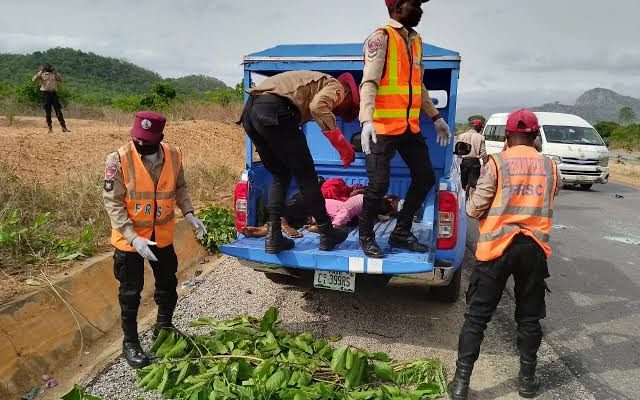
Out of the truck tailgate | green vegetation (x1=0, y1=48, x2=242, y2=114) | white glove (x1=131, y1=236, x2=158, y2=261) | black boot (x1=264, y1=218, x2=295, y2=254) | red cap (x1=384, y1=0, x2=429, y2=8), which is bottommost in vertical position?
the truck tailgate

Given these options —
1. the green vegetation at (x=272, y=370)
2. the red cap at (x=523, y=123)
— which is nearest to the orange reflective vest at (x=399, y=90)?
the red cap at (x=523, y=123)

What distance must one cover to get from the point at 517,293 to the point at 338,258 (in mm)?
1246

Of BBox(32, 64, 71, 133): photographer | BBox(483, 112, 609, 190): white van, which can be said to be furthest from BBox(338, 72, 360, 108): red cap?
BBox(483, 112, 609, 190): white van

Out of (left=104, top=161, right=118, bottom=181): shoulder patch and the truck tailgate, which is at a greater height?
(left=104, top=161, right=118, bottom=181): shoulder patch

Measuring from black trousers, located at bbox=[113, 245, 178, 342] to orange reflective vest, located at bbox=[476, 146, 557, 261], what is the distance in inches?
85.5

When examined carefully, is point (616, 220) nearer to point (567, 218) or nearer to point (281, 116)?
point (567, 218)

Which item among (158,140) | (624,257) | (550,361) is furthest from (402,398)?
(624,257)

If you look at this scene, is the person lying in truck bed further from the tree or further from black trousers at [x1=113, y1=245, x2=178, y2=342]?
the tree

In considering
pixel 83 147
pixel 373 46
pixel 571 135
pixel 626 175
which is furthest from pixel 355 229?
pixel 626 175

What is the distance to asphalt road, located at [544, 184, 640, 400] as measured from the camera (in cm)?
361

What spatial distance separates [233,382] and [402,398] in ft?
3.35

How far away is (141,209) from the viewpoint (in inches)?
127

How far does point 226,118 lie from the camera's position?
19.8 m

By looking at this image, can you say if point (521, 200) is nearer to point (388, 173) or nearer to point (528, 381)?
point (388, 173)
